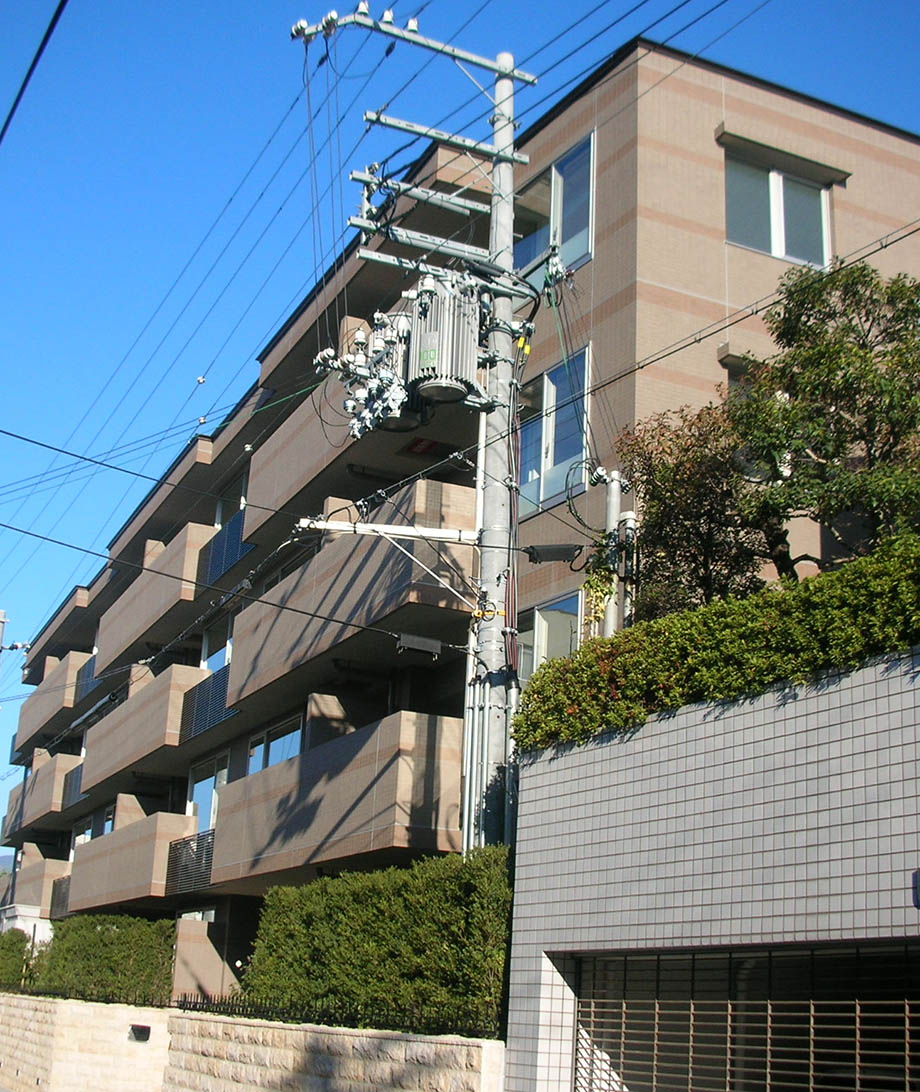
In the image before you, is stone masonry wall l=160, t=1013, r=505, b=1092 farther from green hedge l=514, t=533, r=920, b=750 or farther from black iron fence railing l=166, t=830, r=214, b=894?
black iron fence railing l=166, t=830, r=214, b=894

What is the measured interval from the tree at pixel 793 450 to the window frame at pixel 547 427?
296 centimetres

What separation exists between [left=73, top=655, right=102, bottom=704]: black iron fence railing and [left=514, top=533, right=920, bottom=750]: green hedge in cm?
3003

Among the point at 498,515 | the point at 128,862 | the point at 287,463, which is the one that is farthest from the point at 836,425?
the point at 128,862

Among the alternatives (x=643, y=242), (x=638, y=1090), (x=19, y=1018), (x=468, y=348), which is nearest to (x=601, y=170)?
(x=643, y=242)

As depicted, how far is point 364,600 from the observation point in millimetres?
20609

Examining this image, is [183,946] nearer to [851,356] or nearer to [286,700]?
[286,700]

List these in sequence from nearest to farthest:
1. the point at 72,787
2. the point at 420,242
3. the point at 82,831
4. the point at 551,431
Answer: the point at 420,242 → the point at 551,431 → the point at 72,787 → the point at 82,831

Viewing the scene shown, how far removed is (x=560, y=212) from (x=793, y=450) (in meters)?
8.21

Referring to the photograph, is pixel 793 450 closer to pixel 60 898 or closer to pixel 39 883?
pixel 60 898

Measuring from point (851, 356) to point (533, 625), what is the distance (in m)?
6.54

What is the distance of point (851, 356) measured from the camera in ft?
45.7

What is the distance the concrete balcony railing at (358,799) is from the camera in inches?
730

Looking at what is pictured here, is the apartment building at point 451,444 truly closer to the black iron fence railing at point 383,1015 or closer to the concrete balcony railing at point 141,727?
the concrete balcony railing at point 141,727

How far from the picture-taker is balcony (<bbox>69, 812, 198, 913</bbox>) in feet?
95.7
